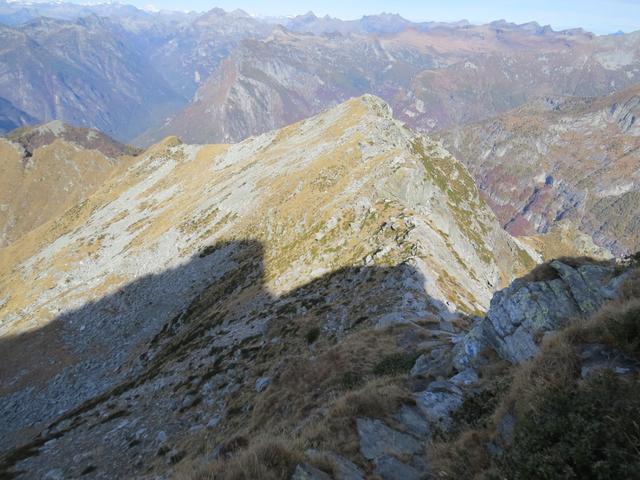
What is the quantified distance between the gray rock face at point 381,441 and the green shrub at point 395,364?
659 cm

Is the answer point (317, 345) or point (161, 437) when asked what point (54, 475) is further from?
point (317, 345)

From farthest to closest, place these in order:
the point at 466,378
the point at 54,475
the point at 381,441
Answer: the point at 54,475
the point at 466,378
the point at 381,441

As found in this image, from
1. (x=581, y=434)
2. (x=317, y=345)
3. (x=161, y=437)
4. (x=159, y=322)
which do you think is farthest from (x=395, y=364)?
(x=159, y=322)

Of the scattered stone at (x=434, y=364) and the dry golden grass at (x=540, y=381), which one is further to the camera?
the scattered stone at (x=434, y=364)

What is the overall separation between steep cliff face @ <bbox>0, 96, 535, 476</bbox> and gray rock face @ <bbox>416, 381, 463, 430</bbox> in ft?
29.3

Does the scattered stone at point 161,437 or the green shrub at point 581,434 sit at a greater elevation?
the green shrub at point 581,434

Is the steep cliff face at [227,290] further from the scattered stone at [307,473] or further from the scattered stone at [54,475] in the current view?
the scattered stone at [307,473]

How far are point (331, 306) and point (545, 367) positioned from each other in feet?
77.1

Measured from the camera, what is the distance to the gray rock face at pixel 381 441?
1164cm

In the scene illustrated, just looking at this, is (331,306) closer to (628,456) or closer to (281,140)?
(628,456)

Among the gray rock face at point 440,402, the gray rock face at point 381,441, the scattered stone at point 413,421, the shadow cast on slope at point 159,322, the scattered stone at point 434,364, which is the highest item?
the gray rock face at point 381,441

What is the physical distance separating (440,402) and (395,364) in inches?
244

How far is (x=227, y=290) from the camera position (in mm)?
48906

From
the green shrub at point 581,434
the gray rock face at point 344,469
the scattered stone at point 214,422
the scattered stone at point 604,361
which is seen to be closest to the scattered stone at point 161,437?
the scattered stone at point 214,422
